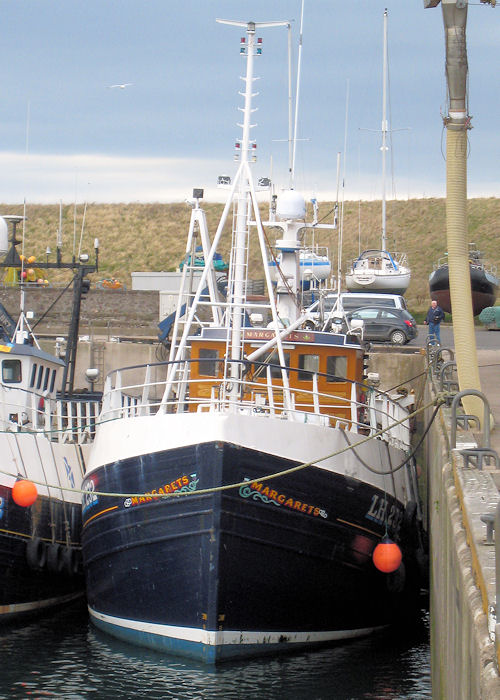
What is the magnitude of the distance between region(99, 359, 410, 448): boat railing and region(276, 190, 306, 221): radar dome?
3076mm

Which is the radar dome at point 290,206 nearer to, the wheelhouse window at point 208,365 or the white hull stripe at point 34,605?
the wheelhouse window at point 208,365

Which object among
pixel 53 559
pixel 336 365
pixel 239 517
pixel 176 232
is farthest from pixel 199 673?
pixel 176 232

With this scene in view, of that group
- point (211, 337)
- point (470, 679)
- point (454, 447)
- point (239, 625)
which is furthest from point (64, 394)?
point (470, 679)

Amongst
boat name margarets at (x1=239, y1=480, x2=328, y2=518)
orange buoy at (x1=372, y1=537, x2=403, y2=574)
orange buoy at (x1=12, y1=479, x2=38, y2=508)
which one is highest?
boat name margarets at (x1=239, y1=480, x2=328, y2=518)

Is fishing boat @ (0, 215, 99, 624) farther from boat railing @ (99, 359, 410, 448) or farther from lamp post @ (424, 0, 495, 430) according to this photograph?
lamp post @ (424, 0, 495, 430)

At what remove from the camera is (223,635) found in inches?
450

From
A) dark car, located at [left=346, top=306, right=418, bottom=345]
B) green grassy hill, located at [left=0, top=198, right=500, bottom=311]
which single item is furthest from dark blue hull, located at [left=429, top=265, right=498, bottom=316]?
green grassy hill, located at [left=0, top=198, right=500, bottom=311]

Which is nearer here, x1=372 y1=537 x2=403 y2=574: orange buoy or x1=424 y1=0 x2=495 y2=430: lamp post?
x1=424 y1=0 x2=495 y2=430: lamp post

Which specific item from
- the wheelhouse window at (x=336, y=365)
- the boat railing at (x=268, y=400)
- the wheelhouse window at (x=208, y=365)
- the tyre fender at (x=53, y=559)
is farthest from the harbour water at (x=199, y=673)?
the wheelhouse window at (x=208, y=365)

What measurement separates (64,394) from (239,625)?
7921 mm

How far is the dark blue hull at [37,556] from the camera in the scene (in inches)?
554

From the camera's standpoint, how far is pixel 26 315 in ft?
60.4

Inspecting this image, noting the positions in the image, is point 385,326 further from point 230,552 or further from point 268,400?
point 230,552

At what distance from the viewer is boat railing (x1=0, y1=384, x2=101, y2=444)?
52.6ft
